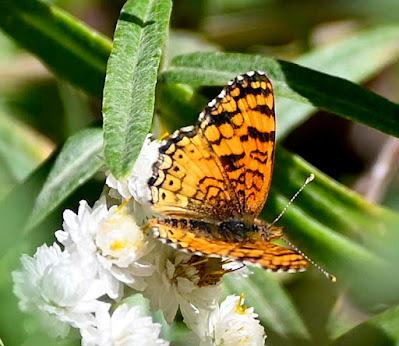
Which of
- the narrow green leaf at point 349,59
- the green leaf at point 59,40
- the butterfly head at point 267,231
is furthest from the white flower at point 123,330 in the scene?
the narrow green leaf at point 349,59

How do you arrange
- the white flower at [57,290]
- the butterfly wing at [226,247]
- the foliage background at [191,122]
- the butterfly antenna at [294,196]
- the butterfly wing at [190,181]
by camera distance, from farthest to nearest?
the butterfly antenna at [294,196] < the foliage background at [191,122] < the butterfly wing at [190,181] < the white flower at [57,290] < the butterfly wing at [226,247]

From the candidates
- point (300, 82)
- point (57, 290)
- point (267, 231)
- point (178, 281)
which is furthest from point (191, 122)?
point (57, 290)

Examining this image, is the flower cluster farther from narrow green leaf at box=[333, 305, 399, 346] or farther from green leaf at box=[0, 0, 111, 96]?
green leaf at box=[0, 0, 111, 96]

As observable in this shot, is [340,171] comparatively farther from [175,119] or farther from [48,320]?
[48,320]

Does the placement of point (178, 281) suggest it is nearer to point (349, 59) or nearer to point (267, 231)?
point (267, 231)

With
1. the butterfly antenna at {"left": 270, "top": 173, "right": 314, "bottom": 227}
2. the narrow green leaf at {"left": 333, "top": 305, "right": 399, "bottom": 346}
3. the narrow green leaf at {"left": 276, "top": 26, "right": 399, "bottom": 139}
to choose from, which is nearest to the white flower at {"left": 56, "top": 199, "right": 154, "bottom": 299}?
the butterfly antenna at {"left": 270, "top": 173, "right": 314, "bottom": 227}

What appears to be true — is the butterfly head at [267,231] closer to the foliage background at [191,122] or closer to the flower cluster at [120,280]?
the flower cluster at [120,280]
